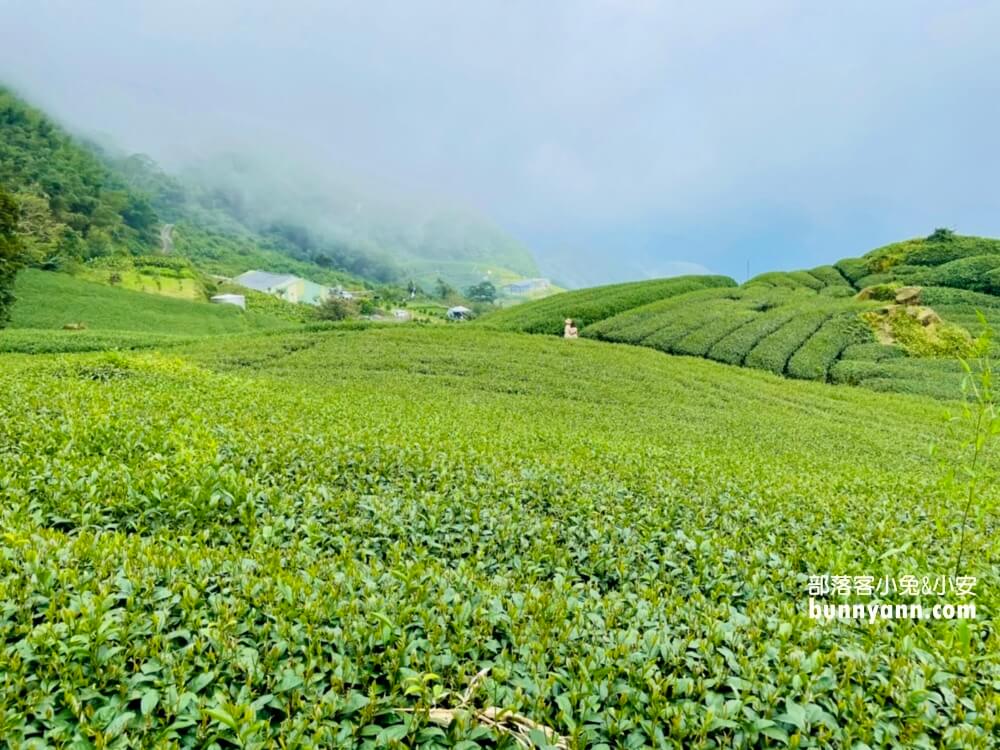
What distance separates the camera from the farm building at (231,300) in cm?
6031

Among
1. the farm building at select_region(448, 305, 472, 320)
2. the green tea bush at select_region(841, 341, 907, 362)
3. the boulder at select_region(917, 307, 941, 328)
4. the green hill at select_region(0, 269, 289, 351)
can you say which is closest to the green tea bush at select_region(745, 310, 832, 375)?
the green tea bush at select_region(841, 341, 907, 362)

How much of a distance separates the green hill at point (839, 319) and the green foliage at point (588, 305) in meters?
0.11

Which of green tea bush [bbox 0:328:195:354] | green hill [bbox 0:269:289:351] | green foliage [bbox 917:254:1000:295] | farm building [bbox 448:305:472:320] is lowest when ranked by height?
green tea bush [bbox 0:328:195:354]

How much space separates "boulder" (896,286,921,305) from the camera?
2625 centimetres

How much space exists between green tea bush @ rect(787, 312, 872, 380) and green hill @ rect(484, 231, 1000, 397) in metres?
0.04

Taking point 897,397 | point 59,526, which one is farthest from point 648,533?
point 897,397

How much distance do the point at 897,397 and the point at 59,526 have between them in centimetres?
2131

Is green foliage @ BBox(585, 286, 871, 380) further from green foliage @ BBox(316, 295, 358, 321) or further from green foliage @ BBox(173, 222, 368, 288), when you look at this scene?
green foliage @ BBox(173, 222, 368, 288)

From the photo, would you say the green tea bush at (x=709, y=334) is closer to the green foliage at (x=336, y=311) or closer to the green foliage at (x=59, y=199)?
the green foliage at (x=336, y=311)

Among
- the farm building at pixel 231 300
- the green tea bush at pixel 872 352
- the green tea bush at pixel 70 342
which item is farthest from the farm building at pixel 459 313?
the green tea bush at pixel 872 352

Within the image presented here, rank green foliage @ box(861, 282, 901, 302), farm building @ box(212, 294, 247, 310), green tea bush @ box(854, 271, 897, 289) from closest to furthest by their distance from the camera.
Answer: green foliage @ box(861, 282, 901, 302) → green tea bush @ box(854, 271, 897, 289) → farm building @ box(212, 294, 247, 310)

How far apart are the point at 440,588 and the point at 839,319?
27.9 m

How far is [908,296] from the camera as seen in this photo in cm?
2648

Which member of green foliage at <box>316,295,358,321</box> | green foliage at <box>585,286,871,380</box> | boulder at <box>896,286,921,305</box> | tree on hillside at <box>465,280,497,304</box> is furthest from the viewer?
tree on hillside at <box>465,280,497,304</box>
